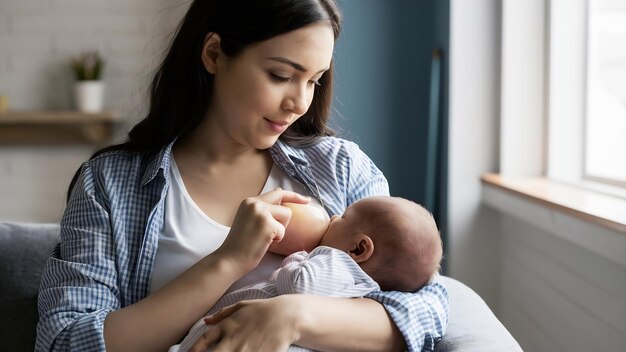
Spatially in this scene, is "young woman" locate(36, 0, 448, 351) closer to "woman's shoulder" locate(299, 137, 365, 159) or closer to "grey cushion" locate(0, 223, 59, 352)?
"woman's shoulder" locate(299, 137, 365, 159)

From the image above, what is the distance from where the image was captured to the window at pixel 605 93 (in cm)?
261

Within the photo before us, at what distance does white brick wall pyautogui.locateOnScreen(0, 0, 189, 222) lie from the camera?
463 centimetres

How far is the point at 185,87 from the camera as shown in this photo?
5.82 feet

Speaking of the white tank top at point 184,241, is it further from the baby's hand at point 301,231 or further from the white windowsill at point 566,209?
the white windowsill at point 566,209

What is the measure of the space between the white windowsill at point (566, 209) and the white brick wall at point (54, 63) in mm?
2428

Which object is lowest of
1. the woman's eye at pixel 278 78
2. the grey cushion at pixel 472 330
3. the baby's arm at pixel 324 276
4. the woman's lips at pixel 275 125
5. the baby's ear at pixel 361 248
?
the grey cushion at pixel 472 330

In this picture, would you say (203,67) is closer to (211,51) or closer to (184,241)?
(211,51)

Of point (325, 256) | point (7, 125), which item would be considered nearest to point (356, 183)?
point (325, 256)

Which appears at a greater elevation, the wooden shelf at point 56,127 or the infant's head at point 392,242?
the wooden shelf at point 56,127

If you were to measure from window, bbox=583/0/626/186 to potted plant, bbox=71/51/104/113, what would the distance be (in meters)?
2.82

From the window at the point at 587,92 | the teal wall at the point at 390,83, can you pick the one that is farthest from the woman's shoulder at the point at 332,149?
the teal wall at the point at 390,83

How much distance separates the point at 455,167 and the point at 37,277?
6.28 ft

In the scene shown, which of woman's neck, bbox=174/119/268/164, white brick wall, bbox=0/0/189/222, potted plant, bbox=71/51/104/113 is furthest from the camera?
white brick wall, bbox=0/0/189/222

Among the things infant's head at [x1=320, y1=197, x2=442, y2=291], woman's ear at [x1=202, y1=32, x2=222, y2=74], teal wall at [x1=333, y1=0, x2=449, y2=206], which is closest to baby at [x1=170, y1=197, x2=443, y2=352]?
infant's head at [x1=320, y1=197, x2=442, y2=291]
